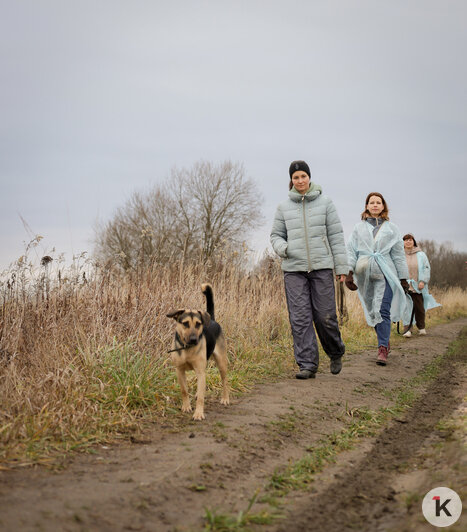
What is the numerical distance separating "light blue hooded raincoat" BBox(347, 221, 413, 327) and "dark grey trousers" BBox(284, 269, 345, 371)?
172cm

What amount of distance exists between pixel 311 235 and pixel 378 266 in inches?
82.7

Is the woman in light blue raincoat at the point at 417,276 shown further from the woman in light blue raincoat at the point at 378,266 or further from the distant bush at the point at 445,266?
the distant bush at the point at 445,266

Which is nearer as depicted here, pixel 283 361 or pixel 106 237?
pixel 283 361

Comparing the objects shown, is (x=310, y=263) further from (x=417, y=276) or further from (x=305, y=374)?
(x=417, y=276)

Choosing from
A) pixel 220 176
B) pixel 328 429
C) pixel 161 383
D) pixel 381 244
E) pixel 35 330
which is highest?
pixel 220 176

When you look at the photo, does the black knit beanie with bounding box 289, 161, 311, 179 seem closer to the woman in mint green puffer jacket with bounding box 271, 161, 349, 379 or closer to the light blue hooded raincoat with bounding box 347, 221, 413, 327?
the woman in mint green puffer jacket with bounding box 271, 161, 349, 379

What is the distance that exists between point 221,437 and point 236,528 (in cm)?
126

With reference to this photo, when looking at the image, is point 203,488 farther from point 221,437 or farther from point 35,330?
point 35,330

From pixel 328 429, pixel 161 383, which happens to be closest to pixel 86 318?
pixel 161 383

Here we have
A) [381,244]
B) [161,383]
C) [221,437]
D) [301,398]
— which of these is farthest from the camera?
[381,244]

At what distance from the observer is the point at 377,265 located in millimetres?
7922

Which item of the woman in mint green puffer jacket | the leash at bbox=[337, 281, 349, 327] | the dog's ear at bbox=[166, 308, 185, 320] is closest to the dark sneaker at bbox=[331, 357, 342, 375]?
the woman in mint green puffer jacket

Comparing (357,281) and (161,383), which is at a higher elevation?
(357,281)

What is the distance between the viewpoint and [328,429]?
4391mm
